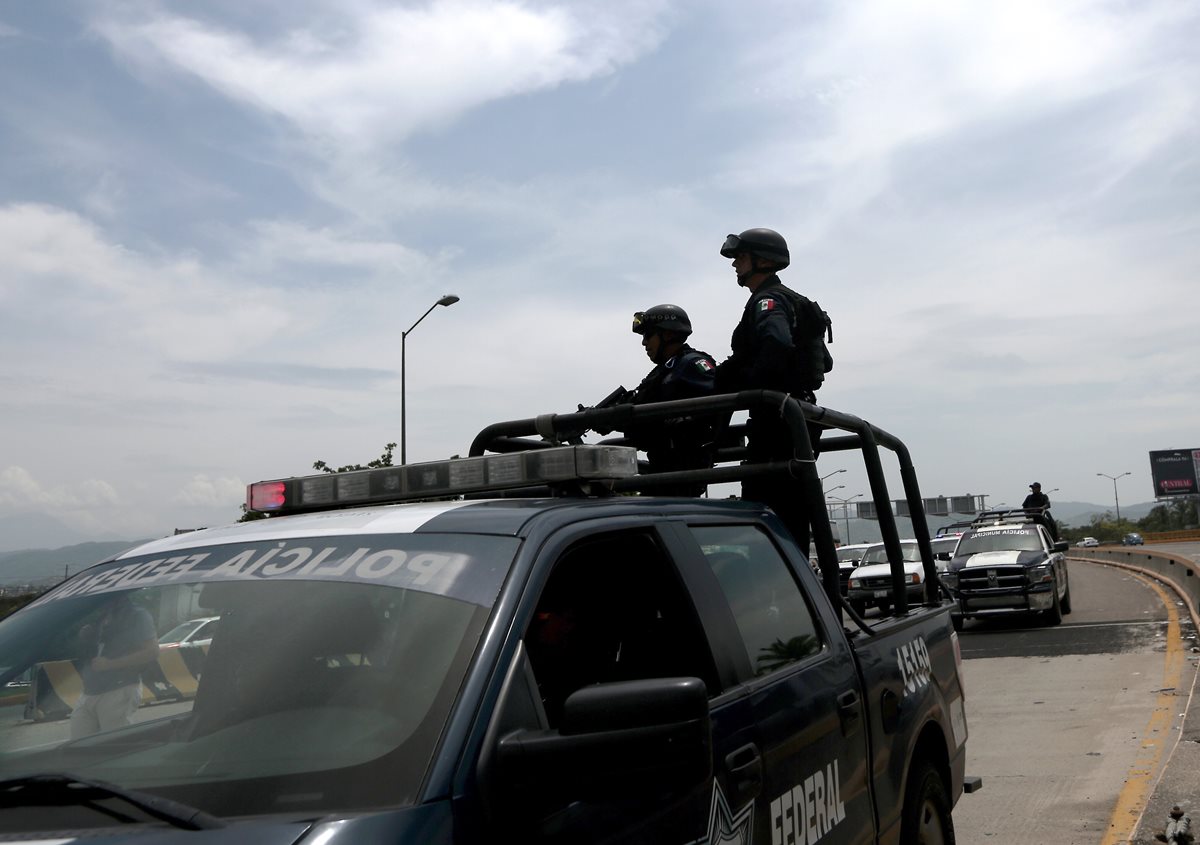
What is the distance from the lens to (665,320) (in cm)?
588

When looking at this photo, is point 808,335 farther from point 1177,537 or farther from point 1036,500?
point 1177,537

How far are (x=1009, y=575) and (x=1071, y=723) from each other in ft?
29.3

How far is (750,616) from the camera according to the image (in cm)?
332

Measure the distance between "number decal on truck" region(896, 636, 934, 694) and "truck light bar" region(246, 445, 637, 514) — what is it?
150 cm

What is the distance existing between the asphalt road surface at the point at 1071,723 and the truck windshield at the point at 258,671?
447 cm

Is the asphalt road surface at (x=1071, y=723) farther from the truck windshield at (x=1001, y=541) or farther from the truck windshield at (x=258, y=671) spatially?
the truck windshield at (x=258, y=671)

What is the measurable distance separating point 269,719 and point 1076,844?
479 centimetres

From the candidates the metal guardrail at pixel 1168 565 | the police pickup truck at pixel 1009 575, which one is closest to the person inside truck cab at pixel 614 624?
the police pickup truck at pixel 1009 575

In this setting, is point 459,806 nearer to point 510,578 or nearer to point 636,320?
point 510,578

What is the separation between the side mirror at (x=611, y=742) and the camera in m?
2.02

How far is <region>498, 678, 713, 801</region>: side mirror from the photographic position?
2.02 metres

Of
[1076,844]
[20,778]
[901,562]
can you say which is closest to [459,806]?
[20,778]

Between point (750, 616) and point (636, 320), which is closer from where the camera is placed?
point (750, 616)

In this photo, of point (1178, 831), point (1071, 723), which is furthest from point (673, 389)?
point (1071, 723)
